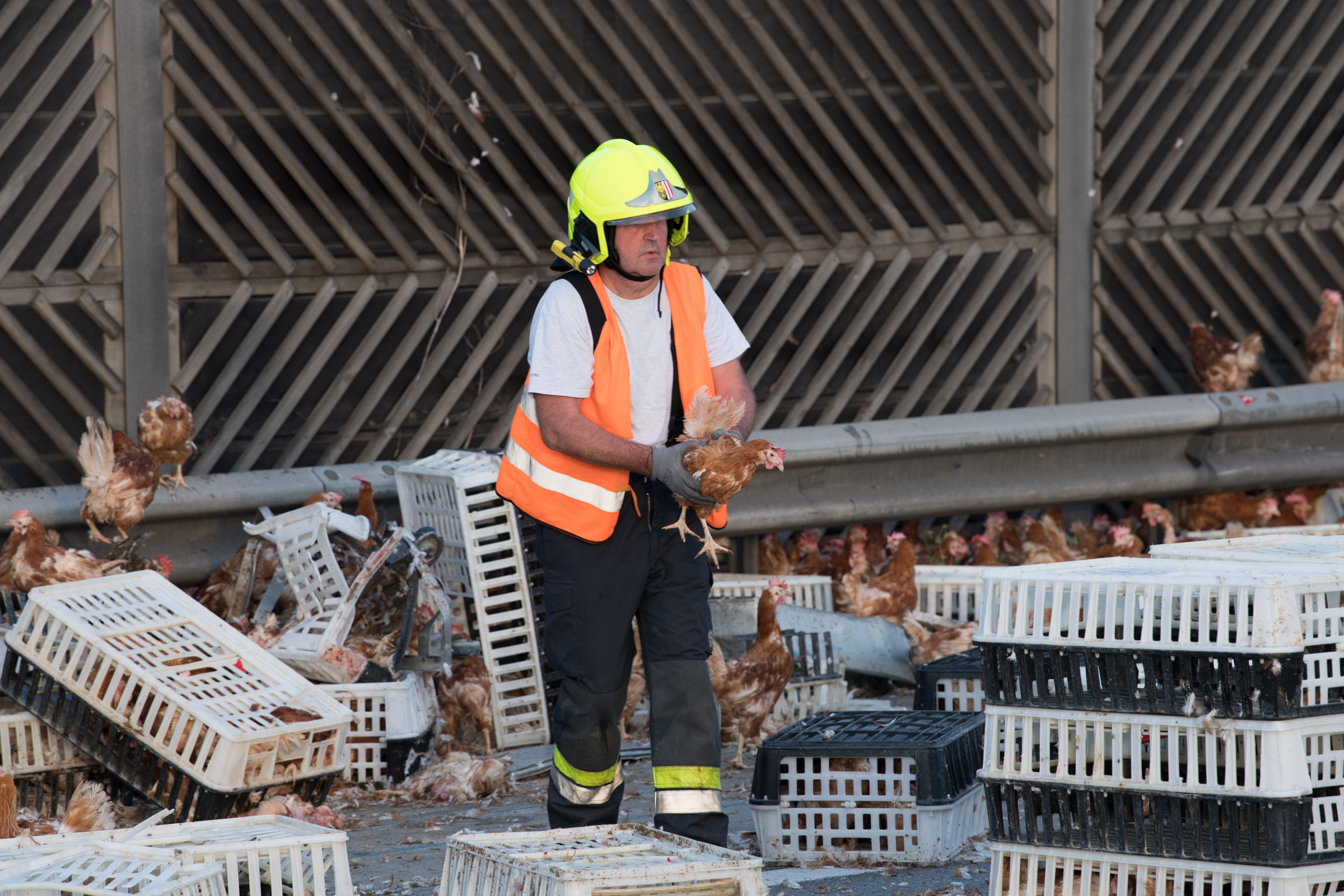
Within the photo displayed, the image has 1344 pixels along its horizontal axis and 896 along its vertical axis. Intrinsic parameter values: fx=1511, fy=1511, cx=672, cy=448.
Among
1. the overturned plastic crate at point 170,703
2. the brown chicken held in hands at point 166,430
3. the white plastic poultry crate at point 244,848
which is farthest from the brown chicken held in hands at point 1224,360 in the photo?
the white plastic poultry crate at point 244,848

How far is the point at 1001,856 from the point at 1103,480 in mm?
4594

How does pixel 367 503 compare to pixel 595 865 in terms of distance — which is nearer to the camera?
pixel 595 865

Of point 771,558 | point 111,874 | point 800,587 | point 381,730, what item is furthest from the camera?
point 771,558

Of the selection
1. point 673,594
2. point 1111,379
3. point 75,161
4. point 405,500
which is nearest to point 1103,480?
point 1111,379

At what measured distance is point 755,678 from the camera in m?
5.52

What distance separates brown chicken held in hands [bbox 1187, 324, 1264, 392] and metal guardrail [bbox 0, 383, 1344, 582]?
132 mm

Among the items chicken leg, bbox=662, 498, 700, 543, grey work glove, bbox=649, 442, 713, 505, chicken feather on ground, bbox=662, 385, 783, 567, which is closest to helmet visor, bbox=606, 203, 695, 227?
chicken feather on ground, bbox=662, 385, 783, 567

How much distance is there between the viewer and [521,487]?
428 centimetres

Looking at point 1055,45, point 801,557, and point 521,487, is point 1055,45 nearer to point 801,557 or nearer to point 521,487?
point 801,557

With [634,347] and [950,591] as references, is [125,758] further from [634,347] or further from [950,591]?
[950,591]

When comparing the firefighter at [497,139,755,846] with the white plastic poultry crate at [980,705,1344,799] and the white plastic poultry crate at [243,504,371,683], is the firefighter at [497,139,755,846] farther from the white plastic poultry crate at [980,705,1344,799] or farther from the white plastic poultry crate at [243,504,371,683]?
the white plastic poultry crate at [243,504,371,683]

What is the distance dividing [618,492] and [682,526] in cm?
20

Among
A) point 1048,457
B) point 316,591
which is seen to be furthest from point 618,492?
point 1048,457

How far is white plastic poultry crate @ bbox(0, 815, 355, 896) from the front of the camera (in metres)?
3.47
